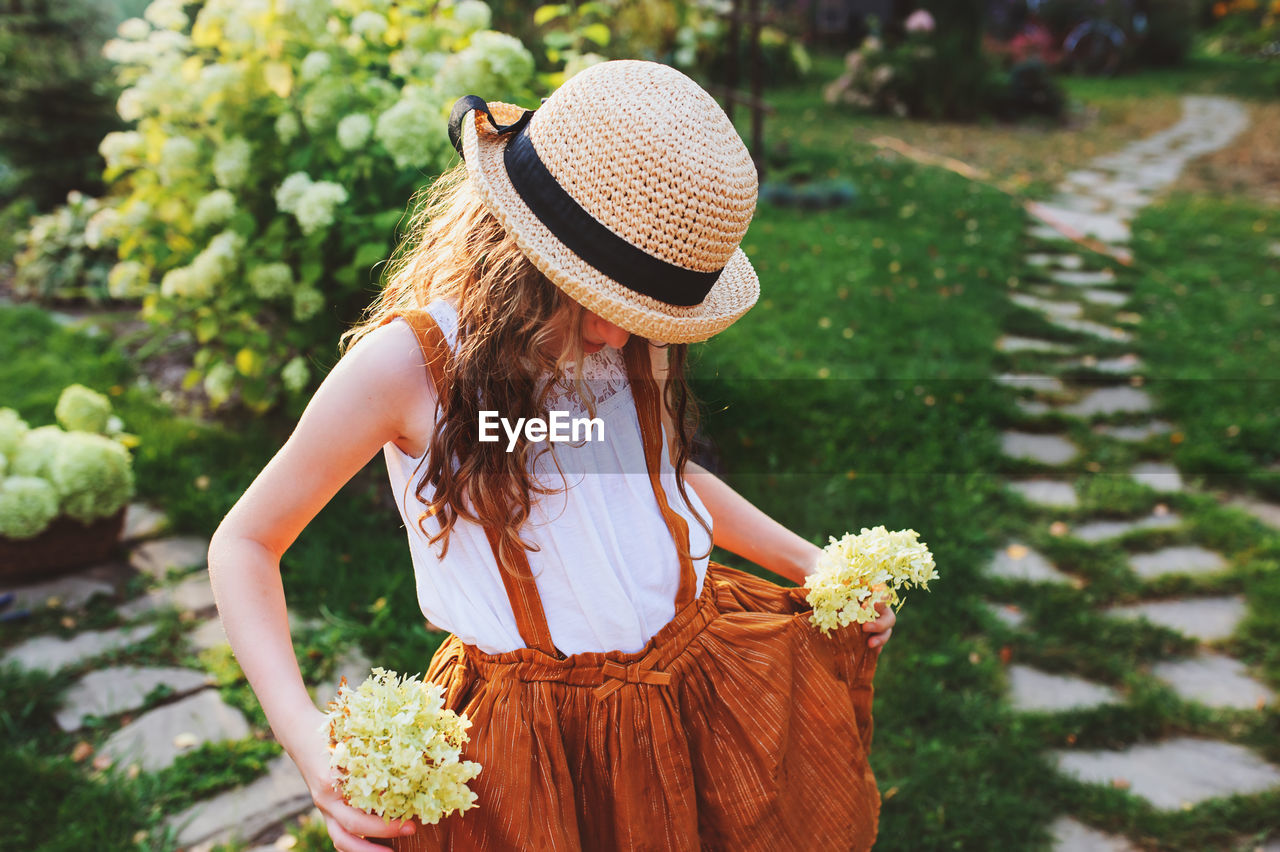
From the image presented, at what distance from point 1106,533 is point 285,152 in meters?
3.42

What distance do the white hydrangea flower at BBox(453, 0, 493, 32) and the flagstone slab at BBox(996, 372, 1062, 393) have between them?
9.49 ft

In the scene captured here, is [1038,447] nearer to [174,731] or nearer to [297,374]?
[297,374]

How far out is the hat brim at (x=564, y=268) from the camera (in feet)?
3.58

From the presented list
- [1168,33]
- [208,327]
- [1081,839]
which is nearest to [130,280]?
[208,327]

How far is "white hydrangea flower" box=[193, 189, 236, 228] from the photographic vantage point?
10.3 feet

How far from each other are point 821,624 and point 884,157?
8109 mm

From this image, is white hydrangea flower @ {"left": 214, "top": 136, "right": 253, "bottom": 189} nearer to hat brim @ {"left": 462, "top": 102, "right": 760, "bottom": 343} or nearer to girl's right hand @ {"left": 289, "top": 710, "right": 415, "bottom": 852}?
hat brim @ {"left": 462, "top": 102, "right": 760, "bottom": 343}

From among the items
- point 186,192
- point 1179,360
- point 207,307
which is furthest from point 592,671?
point 1179,360

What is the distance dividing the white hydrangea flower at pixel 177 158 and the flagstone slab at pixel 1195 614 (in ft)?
11.8

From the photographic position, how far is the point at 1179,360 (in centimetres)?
467

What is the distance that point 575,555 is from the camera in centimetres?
122

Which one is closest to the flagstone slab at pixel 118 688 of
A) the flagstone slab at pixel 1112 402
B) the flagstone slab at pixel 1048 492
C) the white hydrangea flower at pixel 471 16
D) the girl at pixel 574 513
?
the girl at pixel 574 513

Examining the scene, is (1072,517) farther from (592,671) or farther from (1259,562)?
(592,671)

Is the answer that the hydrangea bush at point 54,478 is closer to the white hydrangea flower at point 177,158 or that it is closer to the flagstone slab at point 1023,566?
the white hydrangea flower at point 177,158
